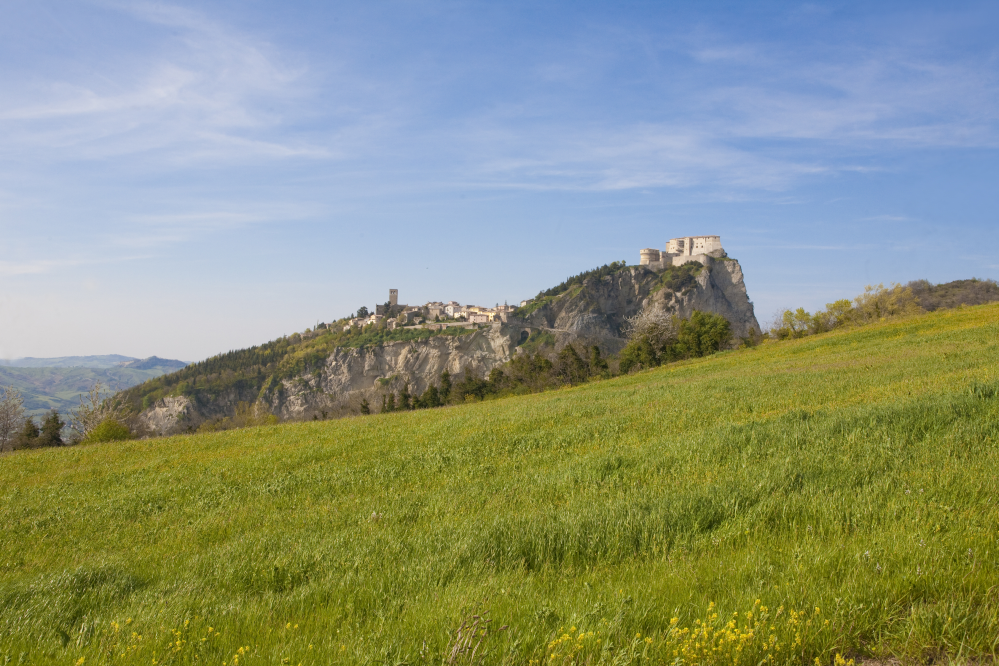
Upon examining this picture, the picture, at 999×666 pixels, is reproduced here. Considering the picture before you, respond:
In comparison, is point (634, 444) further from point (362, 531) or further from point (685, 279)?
point (685, 279)

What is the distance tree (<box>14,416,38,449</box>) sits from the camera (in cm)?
4156

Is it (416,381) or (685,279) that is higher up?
→ (685,279)

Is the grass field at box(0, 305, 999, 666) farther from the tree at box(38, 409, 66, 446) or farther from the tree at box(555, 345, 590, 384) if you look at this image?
the tree at box(555, 345, 590, 384)

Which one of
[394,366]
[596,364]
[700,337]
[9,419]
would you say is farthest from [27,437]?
[394,366]

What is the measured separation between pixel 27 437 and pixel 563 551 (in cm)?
5635

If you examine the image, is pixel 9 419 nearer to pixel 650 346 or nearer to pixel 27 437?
pixel 27 437

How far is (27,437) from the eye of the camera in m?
44.8

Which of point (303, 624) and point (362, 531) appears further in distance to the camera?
point (362, 531)

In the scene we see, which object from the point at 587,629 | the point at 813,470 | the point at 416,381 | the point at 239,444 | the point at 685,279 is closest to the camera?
the point at 587,629

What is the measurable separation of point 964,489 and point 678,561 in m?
3.26

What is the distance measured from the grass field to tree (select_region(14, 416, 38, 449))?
40133 mm

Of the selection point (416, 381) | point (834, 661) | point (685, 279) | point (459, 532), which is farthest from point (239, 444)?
point (685, 279)

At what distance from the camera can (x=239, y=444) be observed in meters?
16.2

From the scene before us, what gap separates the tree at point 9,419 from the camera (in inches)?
1832
